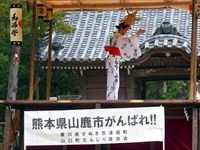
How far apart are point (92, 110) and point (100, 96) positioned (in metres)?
6.76

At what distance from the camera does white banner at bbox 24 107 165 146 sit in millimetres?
9406

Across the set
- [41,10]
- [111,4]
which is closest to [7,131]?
→ [41,10]

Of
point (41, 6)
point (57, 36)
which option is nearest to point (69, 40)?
point (57, 36)

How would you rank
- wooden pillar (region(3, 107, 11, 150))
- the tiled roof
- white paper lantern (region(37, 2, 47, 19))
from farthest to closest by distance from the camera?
the tiled roof < white paper lantern (region(37, 2, 47, 19)) < wooden pillar (region(3, 107, 11, 150))

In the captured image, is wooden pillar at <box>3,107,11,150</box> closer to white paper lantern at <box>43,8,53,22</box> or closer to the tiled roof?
white paper lantern at <box>43,8,53,22</box>

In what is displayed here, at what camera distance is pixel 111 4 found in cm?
1199

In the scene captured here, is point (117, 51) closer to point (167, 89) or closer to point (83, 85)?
point (83, 85)

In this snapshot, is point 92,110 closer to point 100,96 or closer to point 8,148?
point 8,148

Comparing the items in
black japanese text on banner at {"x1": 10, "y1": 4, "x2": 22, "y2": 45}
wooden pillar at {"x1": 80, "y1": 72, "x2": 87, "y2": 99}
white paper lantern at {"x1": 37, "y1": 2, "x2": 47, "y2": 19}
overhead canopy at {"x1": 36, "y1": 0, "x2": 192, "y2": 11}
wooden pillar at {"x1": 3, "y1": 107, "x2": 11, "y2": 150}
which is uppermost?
overhead canopy at {"x1": 36, "y1": 0, "x2": 192, "y2": 11}

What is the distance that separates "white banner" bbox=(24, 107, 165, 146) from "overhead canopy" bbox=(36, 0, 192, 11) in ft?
9.63

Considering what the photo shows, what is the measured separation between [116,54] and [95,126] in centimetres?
189

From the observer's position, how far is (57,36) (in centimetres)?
1745

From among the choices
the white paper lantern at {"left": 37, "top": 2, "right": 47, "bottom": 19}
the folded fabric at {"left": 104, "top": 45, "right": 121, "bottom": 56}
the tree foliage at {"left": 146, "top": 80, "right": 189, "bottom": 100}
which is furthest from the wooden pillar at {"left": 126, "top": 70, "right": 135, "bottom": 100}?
the tree foliage at {"left": 146, "top": 80, "right": 189, "bottom": 100}

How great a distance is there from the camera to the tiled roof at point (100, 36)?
1531 centimetres
